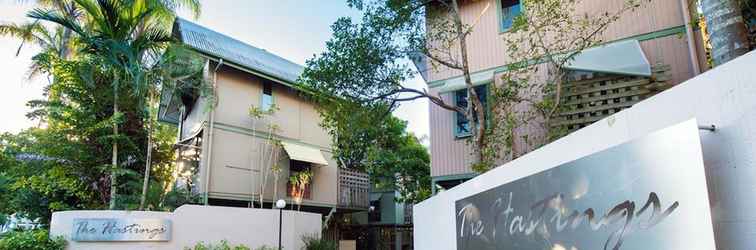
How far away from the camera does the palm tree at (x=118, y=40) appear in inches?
440

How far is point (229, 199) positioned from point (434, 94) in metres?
6.92

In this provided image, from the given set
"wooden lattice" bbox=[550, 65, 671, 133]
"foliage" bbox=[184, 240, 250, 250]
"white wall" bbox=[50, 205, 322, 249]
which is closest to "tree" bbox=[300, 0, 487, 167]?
"wooden lattice" bbox=[550, 65, 671, 133]

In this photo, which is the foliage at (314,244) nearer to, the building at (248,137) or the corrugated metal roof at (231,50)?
the building at (248,137)

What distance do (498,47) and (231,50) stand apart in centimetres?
869

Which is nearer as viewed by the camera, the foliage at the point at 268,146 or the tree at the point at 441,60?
the tree at the point at 441,60

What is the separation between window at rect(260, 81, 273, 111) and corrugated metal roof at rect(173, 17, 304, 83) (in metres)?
0.51

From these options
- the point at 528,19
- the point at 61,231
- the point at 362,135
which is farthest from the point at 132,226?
the point at 528,19

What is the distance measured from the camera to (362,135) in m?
11.2

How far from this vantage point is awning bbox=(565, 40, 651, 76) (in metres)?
8.23

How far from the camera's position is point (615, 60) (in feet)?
27.9

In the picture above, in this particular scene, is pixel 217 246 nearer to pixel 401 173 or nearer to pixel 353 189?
pixel 353 189

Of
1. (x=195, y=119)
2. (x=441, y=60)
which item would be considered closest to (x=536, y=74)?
(x=441, y=60)

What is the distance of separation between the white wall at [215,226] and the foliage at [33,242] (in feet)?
0.66

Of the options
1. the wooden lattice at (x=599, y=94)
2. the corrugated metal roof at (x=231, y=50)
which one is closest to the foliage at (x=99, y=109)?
the corrugated metal roof at (x=231, y=50)
